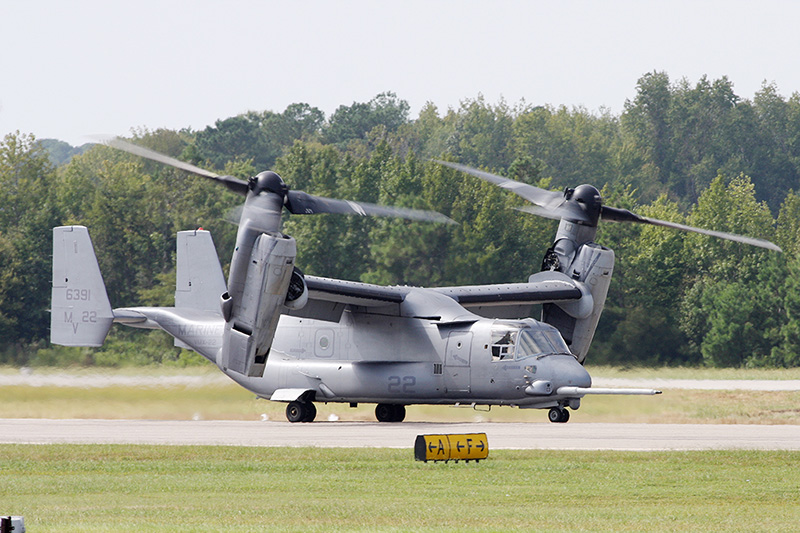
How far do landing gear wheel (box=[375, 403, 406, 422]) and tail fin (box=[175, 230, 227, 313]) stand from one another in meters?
6.06

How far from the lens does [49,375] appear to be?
3553 centimetres

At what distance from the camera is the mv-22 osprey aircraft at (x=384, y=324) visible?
26500 mm

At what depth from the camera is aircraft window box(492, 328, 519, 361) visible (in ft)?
94.9

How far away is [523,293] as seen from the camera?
3253 cm

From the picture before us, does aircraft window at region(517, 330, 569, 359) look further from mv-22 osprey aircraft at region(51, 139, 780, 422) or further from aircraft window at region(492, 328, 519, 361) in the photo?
aircraft window at region(492, 328, 519, 361)

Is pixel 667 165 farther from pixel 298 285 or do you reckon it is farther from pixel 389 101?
pixel 298 285

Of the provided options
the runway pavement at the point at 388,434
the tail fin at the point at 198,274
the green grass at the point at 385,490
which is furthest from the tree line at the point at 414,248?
the green grass at the point at 385,490

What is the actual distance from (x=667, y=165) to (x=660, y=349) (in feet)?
259

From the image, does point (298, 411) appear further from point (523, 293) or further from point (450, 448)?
point (450, 448)

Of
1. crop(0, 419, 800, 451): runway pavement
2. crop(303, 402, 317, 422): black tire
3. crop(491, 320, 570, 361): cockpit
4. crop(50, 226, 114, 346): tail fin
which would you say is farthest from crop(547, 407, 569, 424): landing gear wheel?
crop(50, 226, 114, 346): tail fin

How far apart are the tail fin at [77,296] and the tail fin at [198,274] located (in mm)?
2980

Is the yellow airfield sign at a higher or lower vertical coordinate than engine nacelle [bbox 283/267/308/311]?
lower

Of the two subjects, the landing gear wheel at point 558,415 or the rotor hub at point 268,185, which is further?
the landing gear wheel at point 558,415

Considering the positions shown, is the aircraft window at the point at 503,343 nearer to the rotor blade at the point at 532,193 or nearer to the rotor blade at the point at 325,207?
the rotor blade at the point at 325,207
